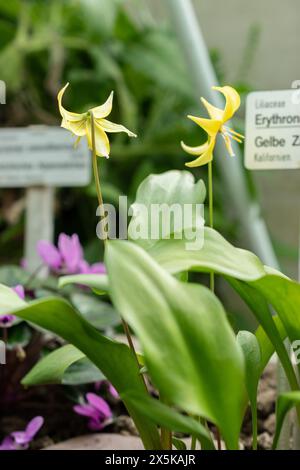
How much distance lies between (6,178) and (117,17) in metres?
1.00

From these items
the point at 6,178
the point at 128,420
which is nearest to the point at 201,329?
the point at 128,420

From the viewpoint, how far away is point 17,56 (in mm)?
1911

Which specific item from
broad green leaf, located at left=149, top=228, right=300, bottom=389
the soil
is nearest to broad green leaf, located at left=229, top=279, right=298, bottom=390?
broad green leaf, located at left=149, top=228, right=300, bottom=389

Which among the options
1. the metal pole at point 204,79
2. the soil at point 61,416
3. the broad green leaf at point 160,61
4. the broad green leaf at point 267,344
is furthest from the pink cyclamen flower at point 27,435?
the broad green leaf at point 160,61

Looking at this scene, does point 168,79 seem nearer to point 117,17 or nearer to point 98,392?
point 117,17

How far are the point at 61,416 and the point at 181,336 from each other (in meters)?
0.61

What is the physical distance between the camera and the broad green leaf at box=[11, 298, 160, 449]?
0.50m

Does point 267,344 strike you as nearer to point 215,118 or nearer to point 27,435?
point 215,118

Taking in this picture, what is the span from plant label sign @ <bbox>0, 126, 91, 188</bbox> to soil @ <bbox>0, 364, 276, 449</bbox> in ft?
1.18

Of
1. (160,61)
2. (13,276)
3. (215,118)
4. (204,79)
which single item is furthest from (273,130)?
(160,61)

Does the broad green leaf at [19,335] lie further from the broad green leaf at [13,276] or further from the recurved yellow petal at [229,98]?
the recurved yellow petal at [229,98]

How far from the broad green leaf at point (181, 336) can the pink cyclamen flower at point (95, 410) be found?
18.0 inches

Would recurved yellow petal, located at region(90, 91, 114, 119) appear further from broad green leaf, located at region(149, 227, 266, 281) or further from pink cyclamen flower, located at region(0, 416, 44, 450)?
pink cyclamen flower, located at region(0, 416, 44, 450)

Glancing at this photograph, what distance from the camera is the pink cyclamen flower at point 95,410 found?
0.88 m
